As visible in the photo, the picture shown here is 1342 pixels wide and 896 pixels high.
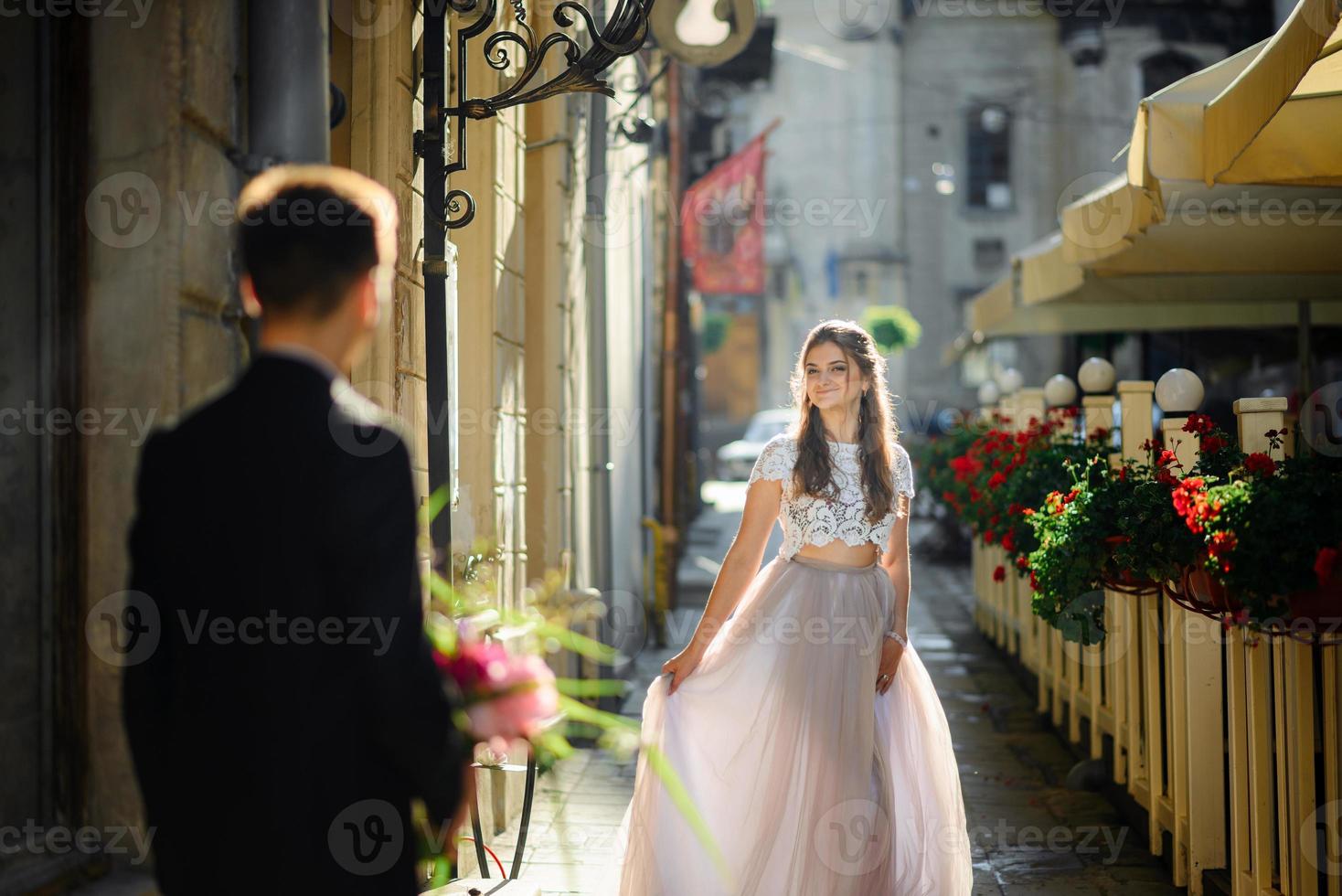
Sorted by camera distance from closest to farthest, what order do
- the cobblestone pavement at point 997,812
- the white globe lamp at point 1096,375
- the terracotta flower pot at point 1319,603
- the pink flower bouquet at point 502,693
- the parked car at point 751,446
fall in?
the pink flower bouquet at point 502,693 → the terracotta flower pot at point 1319,603 → the cobblestone pavement at point 997,812 → the white globe lamp at point 1096,375 → the parked car at point 751,446

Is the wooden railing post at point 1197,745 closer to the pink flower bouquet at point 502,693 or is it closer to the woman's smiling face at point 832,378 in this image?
the woman's smiling face at point 832,378

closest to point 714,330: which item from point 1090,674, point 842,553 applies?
point 1090,674

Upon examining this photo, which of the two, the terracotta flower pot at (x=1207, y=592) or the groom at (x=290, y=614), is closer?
the groom at (x=290, y=614)

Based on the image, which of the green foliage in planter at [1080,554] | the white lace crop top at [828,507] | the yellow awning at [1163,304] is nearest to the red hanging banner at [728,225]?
the yellow awning at [1163,304]

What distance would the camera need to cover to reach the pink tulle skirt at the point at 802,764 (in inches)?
157

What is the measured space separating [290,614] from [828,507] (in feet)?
8.49

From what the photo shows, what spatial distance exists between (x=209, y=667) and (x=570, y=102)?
654cm

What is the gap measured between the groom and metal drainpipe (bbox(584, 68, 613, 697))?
6.62 meters

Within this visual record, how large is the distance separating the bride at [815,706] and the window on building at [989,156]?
32627 millimetres

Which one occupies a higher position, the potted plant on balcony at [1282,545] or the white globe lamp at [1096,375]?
the white globe lamp at [1096,375]

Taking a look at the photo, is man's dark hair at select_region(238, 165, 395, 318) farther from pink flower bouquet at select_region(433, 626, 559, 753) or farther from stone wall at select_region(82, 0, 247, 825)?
stone wall at select_region(82, 0, 247, 825)

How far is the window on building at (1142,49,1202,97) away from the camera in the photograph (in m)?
32.8

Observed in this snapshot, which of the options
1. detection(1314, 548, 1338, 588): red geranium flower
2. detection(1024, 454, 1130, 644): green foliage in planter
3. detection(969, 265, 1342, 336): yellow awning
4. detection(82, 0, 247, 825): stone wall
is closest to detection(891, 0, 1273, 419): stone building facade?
detection(969, 265, 1342, 336): yellow awning

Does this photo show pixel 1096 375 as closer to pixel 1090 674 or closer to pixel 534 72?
pixel 1090 674
